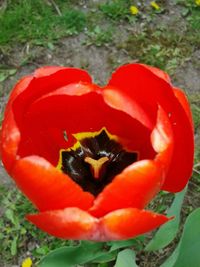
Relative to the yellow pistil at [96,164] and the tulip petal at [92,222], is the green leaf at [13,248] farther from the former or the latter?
the tulip petal at [92,222]

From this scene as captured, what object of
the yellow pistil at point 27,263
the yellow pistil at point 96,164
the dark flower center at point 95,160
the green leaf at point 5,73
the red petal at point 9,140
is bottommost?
the yellow pistil at point 27,263

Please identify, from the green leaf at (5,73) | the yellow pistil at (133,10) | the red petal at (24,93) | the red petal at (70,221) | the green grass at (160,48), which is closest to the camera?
the red petal at (70,221)

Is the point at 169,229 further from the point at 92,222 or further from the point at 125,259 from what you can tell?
the point at 92,222

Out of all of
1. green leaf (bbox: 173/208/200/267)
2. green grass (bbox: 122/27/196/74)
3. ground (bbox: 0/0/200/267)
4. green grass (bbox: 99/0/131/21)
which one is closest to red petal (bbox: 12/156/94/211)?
green leaf (bbox: 173/208/200/267)

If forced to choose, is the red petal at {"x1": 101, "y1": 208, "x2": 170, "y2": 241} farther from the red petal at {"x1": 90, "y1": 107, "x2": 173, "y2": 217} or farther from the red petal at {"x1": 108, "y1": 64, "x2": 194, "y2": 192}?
the red petal at {"x1": 108, "y1": 64, "x2": 194, "y2": 192}

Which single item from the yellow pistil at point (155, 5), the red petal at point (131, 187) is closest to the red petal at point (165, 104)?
the red petal at point (131, 187)

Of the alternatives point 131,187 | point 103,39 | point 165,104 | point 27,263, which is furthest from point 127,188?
point 103,39
